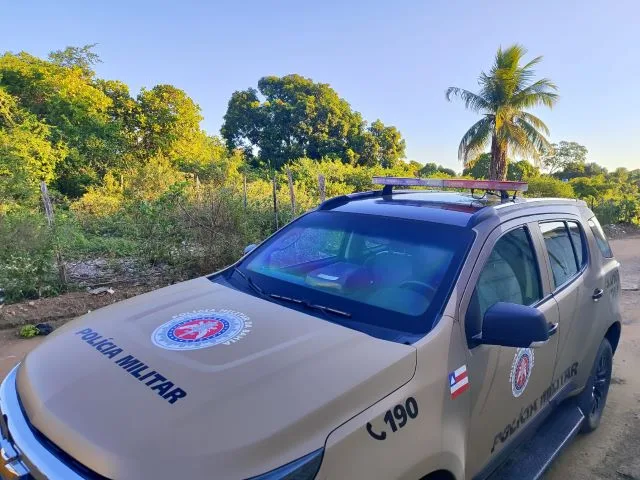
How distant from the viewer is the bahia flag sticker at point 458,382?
1783 mm

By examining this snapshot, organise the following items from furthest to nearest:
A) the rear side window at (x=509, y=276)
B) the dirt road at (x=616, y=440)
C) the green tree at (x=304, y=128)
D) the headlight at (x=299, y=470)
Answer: the green tree at (x=304, y=128) → the dirt road at (x=616, y=440) → the rear side window at (x=509, y=276) → the headlight at (x=299, y=470)

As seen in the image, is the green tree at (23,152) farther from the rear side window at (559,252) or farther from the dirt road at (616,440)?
the dirt road at (616,440)

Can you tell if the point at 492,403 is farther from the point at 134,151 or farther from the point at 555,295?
the point at 134,151

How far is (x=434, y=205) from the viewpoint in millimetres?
2611

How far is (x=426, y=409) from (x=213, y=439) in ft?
2.62

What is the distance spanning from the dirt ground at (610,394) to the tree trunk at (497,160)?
12.0m

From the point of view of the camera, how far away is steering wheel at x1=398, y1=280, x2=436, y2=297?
6.62ft

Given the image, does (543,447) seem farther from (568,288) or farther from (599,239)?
(599,239)

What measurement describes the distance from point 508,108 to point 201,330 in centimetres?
1953

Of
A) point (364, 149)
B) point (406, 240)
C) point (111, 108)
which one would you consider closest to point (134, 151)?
point (111, 108)

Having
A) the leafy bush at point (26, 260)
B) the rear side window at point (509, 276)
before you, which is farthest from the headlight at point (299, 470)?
the leafy bush at point (26, 260)

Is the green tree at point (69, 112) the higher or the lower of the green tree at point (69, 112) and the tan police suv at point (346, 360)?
the higher

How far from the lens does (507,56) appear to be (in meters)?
18.0

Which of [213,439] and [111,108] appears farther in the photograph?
[111,108]
